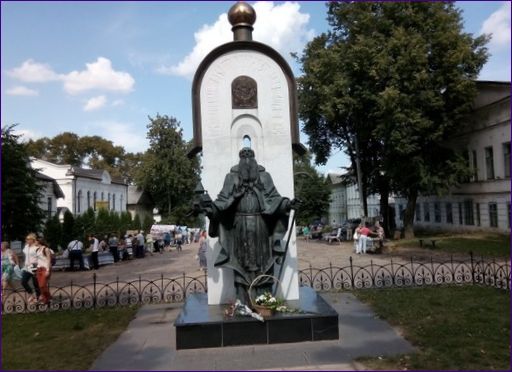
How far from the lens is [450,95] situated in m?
26.2

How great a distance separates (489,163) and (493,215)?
3314 millimetres

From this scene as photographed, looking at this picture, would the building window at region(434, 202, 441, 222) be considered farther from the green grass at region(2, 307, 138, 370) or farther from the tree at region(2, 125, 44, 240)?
the green grass at region(2, 307, 138, 370)

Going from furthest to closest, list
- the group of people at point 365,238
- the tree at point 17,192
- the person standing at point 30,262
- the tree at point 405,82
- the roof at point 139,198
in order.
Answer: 1. the roof at point 139,198
2. the tree at point 405,82
3. the group of people at point 365,238
4. the tree at point 17,192
5. the person standing at point 30,262

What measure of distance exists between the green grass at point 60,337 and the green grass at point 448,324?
3920 millimetres

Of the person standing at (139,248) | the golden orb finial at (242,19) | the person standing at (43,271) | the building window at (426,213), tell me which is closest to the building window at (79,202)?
the person standing at (139,248)

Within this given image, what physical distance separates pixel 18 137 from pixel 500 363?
18.3 meters

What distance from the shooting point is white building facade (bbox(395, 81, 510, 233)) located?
2797 cm

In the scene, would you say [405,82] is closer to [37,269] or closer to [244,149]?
[244,149]

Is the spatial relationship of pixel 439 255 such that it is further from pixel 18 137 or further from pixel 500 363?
pixel 18 137

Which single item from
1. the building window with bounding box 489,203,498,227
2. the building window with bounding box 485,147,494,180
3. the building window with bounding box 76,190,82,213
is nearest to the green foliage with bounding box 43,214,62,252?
the building window with bounding box 76,190,82,213

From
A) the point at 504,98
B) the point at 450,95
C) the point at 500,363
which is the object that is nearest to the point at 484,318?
the point at 500,363

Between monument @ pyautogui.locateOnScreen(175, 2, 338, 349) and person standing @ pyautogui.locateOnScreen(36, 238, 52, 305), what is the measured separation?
424 centimetres

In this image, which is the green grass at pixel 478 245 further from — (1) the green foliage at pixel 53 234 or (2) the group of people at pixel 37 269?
(1) the green foliage at pixel 53 234

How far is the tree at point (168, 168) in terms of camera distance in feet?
176
